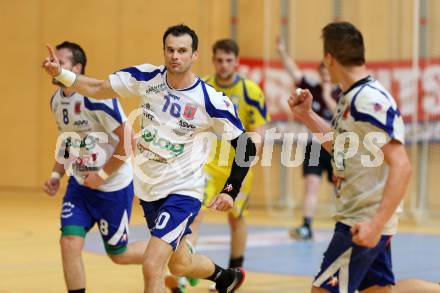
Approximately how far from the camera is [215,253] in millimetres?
10461

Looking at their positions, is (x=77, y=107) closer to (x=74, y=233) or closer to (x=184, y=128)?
(x=74, y=233)

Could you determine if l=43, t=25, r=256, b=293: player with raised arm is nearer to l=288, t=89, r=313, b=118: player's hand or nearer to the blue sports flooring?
→ l=288, t=89, r=313, b=118: player's hand

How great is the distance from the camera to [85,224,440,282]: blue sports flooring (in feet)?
30.9

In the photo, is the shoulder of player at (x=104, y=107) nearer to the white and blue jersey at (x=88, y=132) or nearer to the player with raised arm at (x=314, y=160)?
the white and blue jersey at (x=88, y=132)

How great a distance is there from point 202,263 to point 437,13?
9.39 m

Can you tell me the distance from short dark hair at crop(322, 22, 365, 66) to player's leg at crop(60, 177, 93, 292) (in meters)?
2.81

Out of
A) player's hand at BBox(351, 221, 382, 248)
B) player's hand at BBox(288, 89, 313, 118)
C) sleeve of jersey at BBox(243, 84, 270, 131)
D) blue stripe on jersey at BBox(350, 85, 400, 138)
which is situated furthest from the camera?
sleeve of jersey at BBox(243, 84, 270, 131)

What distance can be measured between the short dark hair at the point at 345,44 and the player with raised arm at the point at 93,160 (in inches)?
106

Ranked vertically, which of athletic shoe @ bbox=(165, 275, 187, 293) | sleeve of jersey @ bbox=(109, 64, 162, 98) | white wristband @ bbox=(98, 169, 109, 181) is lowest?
athletic shoe @ bbox=(165, 275, 187, 293)

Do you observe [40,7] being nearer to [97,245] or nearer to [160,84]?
[97,245]

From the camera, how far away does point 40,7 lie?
18.6 metres

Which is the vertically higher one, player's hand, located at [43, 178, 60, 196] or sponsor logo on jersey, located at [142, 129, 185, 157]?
sponsor logo on jersey, located at [142, 129, 185, 157]

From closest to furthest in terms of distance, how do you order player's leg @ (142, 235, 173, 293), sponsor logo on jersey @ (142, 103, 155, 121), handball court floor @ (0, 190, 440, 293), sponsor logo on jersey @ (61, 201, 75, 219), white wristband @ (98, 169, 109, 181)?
player's leg @ (142, 235, 173, 293) < sponsor logo on jersey @ (142, 103, 155, 121) < sponsor logo on jersey @ (61, 201, 75, 219) < white wristband @ (98, 169, 109, 181) < handball court floor @ (0, 190, 440, 293)

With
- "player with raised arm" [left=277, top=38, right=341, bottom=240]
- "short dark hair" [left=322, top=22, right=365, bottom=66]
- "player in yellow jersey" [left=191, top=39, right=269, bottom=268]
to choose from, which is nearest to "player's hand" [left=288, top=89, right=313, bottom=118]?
"short dark hair" [left=322, top=22, right=365, bottom=66]
